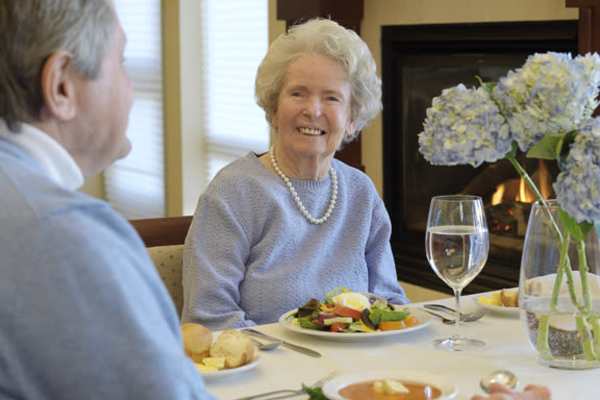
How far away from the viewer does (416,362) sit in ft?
5.70

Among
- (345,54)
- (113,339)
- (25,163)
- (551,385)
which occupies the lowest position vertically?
(551,385)

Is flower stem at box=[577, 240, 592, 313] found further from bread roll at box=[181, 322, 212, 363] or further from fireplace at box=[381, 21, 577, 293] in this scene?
fireplace at box=[381, 21, 577, 293]

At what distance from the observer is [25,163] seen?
3.46 feet

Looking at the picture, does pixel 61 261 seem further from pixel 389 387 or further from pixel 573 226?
pixel 573 226

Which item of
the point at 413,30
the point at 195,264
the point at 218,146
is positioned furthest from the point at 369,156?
the point at 195,264

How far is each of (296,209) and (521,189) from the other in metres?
1.78

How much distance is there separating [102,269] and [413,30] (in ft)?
11.0

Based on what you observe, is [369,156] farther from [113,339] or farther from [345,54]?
[113,339]

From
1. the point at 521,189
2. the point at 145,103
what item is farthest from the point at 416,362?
the point at 145,103

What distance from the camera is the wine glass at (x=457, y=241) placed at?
5.95ft

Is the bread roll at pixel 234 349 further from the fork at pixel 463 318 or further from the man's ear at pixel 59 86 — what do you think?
A: the man's ear at pixel 59 86

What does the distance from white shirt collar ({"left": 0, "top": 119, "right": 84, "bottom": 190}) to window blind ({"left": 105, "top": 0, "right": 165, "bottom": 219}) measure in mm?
4837

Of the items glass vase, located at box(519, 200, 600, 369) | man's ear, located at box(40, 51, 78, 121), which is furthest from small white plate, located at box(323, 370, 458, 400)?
man's ear, located at box(40, 51, 78, 121)

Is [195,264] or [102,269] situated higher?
[102,269]
